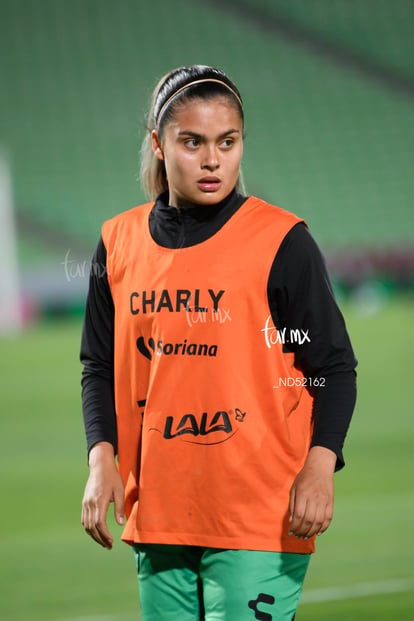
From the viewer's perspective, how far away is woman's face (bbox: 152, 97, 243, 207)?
2160mm

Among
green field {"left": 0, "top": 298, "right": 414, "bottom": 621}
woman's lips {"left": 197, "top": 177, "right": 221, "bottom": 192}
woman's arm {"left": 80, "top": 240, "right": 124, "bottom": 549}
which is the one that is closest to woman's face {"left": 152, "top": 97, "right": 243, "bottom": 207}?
woman's lips {"left": 197, "top": 177, "right": 221, "bottom": 192}

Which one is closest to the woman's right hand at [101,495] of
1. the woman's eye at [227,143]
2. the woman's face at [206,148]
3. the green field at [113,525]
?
the woman's face at [206,148]

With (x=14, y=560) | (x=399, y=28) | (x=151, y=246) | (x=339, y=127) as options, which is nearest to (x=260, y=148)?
(x=339, y=127)

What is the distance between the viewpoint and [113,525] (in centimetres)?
632

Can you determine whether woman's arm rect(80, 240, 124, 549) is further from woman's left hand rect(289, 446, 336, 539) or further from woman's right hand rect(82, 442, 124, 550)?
woman's left hand rect(289, 446, 336, 539)

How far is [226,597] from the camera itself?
6.82 ft

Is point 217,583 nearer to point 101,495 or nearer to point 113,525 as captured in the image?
point 101,495

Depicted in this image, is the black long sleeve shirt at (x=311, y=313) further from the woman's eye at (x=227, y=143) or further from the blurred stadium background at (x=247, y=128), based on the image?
the blurred stadium background at (x=247, y=128)

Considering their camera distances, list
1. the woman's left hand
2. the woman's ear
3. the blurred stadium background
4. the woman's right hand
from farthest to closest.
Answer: the blurred stadium background, the woman's ear, the woman's right hand, the woman's left hand

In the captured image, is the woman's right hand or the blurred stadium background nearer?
the woman's right hand

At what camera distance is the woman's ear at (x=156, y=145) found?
2.31 metres

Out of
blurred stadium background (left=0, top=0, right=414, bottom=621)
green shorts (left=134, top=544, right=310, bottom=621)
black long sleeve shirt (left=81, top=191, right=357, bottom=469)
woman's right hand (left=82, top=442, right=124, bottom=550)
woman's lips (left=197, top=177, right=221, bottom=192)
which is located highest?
blurred stadium background (left=0, top=0, right=414, bottom=621)

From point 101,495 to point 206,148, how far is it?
2.35 ft

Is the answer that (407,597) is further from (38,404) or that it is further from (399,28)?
(399,28)
